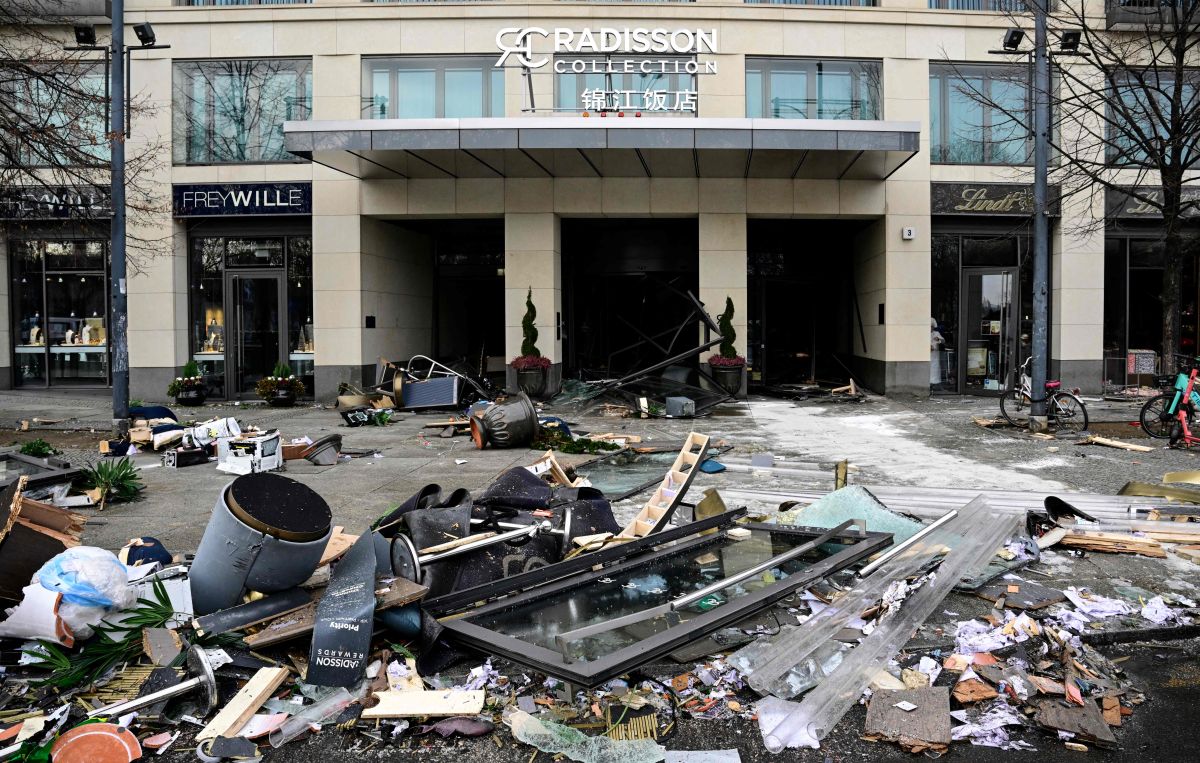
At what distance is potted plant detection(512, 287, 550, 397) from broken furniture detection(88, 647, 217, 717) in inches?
538

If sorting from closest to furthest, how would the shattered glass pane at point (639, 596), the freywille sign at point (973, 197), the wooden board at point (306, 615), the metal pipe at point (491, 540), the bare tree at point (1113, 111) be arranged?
the wooden board at point (306, 615)
the shattered glass pane at point (639, 596)
the metal pipe at point (491, 540)
the bare tree at point (1113, 111)
the freywille sign at point (973, 197)

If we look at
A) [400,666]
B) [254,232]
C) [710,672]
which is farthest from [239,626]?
[254,232]

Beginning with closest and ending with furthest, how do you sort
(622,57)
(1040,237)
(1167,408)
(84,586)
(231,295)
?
(84,586), (1167,408), (1040,237), (622,57), (231,295)

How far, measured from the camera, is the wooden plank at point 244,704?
3723 mm

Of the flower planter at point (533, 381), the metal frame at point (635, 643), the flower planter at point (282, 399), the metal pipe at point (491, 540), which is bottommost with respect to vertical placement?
the metal frame at point (635, 643)

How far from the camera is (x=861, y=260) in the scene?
20859mm

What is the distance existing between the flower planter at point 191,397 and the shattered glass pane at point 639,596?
48.7 feet

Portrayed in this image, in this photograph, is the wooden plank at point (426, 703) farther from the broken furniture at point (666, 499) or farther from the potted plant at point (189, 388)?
the potted plant at point (189, 388)

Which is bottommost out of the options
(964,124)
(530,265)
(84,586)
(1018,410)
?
(84,586)

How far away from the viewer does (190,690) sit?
4004 mm

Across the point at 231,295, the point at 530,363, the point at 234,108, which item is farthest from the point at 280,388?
the point at 234,108

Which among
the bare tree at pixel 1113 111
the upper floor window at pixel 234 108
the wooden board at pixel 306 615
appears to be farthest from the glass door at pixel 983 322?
the wooden board at pixel 306 615

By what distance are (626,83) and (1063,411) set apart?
36.4ft

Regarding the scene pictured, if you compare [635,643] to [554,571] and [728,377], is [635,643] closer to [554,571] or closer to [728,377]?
[554,571]
